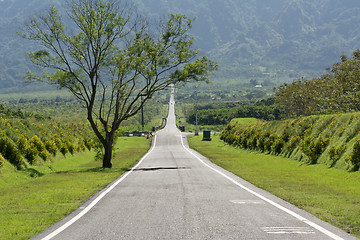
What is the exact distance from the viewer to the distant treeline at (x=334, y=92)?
4066cm

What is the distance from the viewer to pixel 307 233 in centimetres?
768

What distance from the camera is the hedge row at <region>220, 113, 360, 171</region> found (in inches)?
846

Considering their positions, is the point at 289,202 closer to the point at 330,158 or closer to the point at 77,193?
the point at 77,193

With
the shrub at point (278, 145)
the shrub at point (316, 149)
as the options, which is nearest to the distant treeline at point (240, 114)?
the shrub at point (278, 145)

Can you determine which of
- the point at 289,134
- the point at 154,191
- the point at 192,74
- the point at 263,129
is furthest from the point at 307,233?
the point at 263,129

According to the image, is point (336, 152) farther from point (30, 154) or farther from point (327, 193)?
point (30, 154)

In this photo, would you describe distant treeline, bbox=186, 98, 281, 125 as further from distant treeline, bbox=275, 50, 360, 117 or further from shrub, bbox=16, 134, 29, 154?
shrub, bbox=16, 134, 29, 154

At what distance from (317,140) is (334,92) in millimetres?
21858

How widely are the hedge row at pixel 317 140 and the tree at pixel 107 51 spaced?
28.1 ft

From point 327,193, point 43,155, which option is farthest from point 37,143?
point 327,193

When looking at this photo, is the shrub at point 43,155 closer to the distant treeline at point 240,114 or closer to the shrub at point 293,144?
the shrub at point 293,144

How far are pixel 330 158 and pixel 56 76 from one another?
1784cm

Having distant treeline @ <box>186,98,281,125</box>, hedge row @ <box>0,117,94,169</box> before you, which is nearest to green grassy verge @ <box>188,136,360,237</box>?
hedge row @ <box>0,117,94,169</box>

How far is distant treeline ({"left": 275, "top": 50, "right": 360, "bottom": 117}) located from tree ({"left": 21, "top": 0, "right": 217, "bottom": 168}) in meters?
17.5
